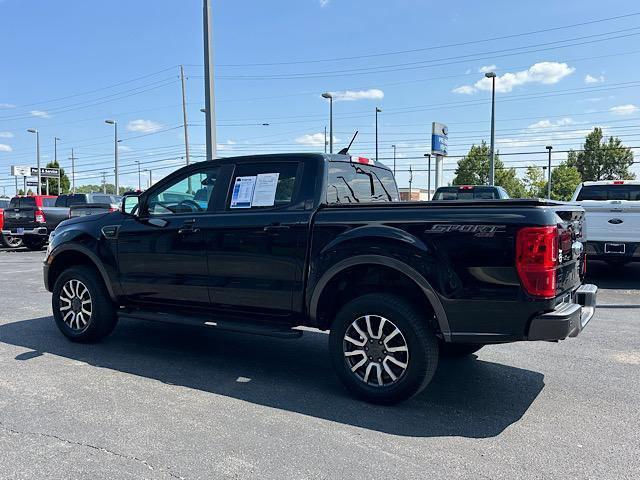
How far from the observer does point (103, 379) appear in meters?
4.82

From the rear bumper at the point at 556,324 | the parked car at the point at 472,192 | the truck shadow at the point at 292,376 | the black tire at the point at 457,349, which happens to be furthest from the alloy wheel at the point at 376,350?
the parked car at the point at 472,192

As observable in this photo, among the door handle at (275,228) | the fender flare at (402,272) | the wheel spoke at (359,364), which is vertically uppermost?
the door handle at (275,228)

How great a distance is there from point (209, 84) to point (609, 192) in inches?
353

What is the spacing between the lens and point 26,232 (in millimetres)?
18547

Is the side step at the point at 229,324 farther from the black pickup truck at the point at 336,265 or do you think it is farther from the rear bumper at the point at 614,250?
the rear bumper at the point at 614,250

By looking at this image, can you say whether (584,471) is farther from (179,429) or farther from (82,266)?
(82,266)

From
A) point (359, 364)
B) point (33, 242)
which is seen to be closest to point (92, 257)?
point (359, 364)

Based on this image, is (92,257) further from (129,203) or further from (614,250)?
(614,250)

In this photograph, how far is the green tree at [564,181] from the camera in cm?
6334

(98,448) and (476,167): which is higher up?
(476,167)

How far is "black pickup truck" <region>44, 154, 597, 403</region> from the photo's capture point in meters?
3.82

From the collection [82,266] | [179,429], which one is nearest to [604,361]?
[179,429]

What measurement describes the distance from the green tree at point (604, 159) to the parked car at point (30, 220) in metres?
53.7

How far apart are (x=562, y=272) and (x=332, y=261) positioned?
1671 mm
